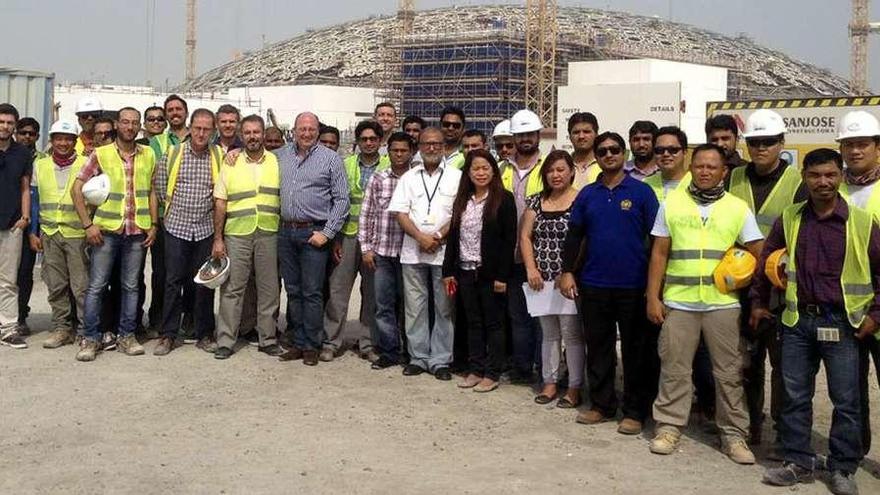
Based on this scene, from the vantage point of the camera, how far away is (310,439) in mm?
5152

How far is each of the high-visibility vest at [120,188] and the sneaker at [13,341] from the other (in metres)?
1.23

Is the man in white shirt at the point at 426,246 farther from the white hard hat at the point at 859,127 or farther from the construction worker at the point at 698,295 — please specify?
the white hard hat at the point at 859,127

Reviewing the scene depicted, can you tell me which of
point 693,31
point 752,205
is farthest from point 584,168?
point 693,31

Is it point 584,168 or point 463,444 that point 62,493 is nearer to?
point 463,444

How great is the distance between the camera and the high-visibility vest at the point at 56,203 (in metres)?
7.16

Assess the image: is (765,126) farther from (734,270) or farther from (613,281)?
(613,281)

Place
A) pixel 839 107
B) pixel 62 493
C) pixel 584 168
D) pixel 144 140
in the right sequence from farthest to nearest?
pixel 839 107 < pixel 144 140 < pixel 584 168 < pixel 62 493

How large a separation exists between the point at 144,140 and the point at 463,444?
389cm

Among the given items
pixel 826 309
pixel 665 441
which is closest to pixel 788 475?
pixel 665 441

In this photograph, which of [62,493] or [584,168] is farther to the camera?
[584,168]

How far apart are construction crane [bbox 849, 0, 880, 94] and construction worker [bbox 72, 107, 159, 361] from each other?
82.6 m

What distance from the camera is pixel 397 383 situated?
254 inches

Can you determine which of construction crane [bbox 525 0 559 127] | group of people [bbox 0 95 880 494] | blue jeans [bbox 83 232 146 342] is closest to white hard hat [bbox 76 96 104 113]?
group of people [bbox 0 95 880 494]

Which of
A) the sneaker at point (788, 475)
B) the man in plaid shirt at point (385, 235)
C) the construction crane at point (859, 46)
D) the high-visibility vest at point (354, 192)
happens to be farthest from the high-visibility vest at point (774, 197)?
the construction crane at point (859, 46)
